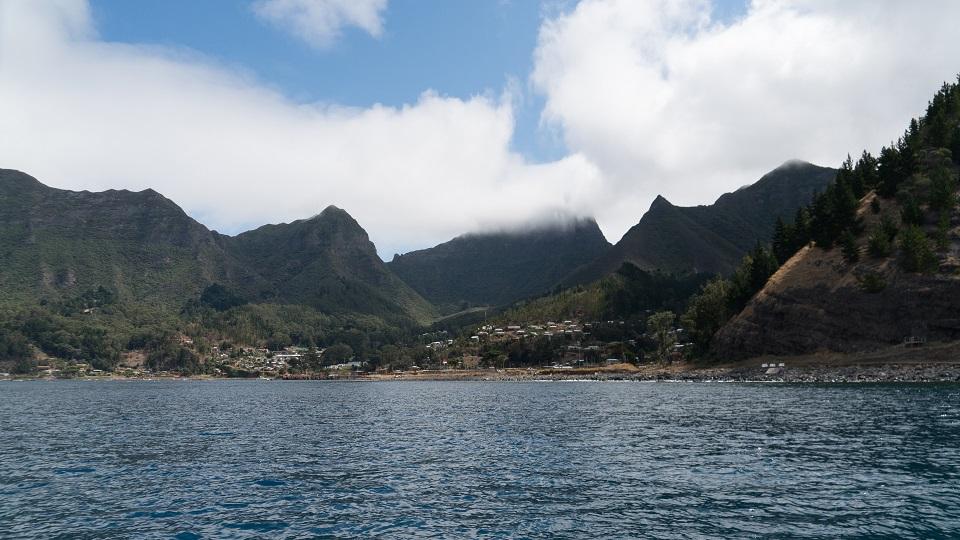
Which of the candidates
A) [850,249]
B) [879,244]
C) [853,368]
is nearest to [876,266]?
[879,244]

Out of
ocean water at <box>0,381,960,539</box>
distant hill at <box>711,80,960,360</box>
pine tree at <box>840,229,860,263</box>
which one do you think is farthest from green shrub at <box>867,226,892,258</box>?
ocean water at <box>0,381,960,539</box>

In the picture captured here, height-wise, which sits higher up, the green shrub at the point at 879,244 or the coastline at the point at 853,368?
the green shrub at the point at 879,244

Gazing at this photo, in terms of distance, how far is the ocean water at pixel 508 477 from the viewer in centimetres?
2792

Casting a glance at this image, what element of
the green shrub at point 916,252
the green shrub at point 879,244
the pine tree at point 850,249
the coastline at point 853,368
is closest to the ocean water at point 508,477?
the coastline at point 853,368

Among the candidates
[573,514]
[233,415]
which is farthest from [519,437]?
[233,415]

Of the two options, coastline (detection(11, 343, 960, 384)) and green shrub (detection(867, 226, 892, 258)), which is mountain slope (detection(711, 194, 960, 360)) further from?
coastline (detection(11, 343, 960, 384))

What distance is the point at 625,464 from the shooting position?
42562mm

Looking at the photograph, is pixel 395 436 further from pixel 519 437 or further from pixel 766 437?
pixel 766 437

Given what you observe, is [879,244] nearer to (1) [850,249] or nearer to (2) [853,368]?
(1) [850,249]

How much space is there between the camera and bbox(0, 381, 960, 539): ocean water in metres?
27.9

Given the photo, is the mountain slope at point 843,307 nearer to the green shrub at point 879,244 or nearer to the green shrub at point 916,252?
the green shrub at point 879,244

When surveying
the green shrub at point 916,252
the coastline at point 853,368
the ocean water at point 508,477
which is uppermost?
the green shrub at point 916,252

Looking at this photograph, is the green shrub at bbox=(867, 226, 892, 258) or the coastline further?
the green shrub at bbox=(867, 226, 892, 258)

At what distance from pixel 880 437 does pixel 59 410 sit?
114m
